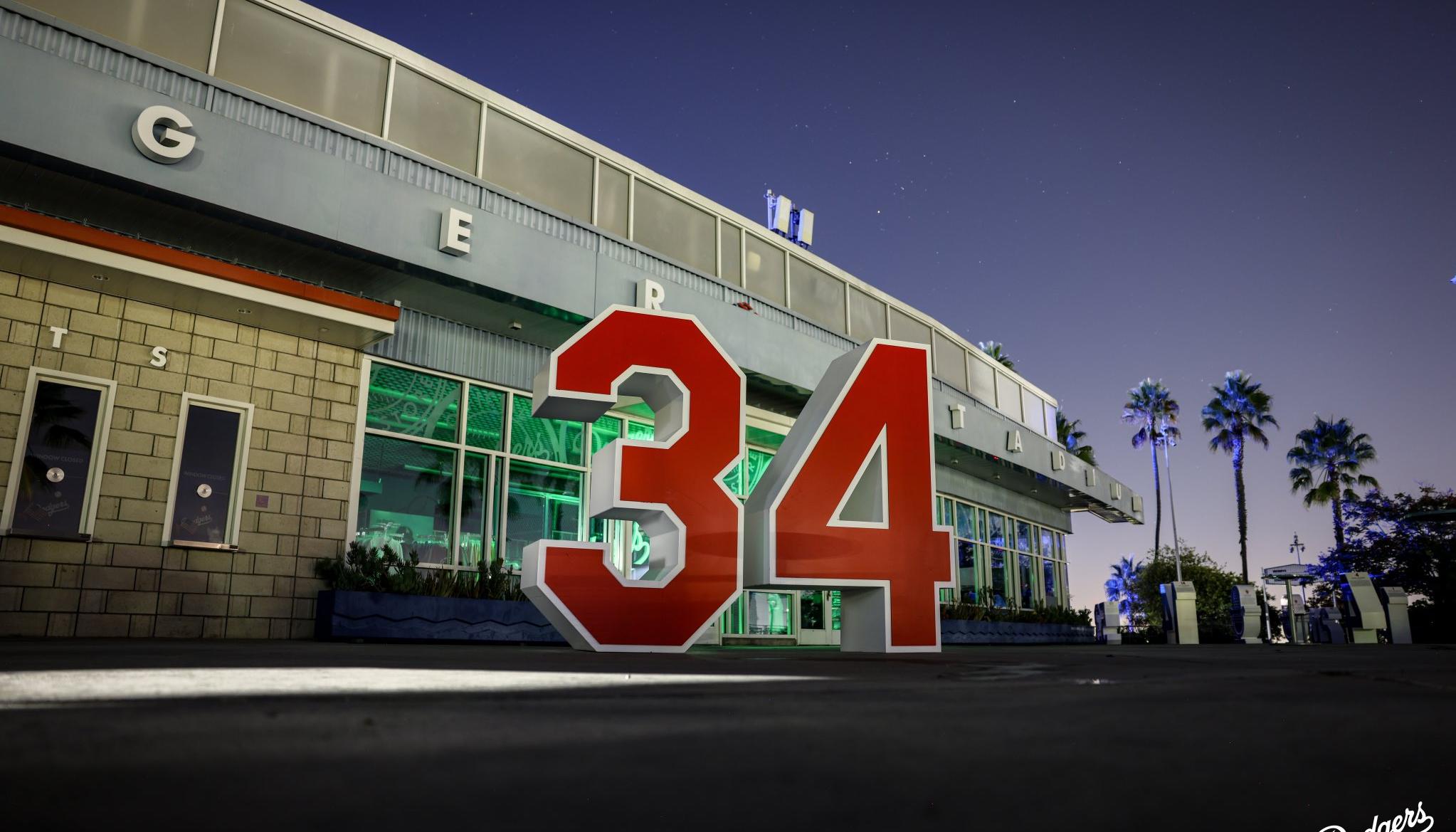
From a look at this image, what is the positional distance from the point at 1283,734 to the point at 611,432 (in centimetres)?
1378

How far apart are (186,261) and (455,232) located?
10.3ft

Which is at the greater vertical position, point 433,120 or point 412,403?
point 433,120

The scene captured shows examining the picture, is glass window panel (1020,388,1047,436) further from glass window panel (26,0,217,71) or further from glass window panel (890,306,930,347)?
glass window panel (26,0,217,71)

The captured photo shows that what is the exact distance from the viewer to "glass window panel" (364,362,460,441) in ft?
41.1

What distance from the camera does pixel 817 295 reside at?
19.2 metres

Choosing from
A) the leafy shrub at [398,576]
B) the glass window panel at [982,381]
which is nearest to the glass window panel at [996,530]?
the glass window panel at [982,381]

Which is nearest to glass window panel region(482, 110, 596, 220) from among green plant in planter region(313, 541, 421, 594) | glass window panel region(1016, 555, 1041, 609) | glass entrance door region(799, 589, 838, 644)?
green plant in planter region(313, 541, 421, 594)

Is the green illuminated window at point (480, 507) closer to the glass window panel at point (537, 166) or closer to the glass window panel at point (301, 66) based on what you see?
the glass window panel at point (537, 166)

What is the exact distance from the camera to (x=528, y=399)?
46.9 feet

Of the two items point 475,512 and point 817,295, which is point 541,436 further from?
point 817,295

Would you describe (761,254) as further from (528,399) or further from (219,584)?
(219,584)

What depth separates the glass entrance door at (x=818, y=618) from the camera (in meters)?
18.0

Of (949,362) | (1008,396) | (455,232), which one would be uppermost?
(949,362)

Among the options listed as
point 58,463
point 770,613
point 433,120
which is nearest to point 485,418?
point 433,120
